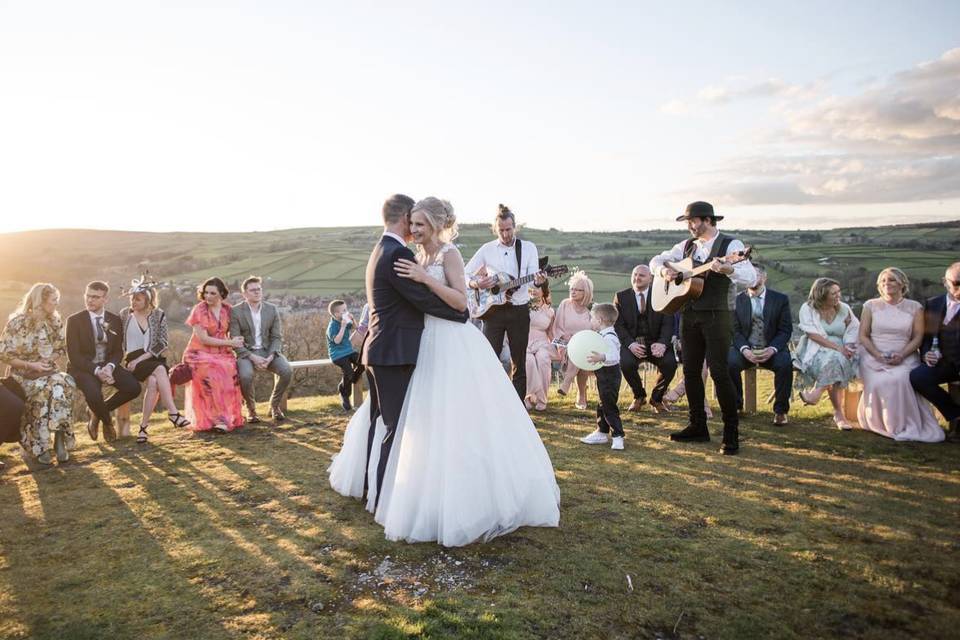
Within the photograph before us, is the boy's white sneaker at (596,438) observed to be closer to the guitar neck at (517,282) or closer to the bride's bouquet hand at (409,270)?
the guitar neck at (517,282)

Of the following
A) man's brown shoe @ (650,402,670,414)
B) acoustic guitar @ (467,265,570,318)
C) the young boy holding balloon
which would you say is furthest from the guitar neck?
man's brown shoe @ (650,402,670,414)

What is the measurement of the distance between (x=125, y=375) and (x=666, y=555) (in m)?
7.57

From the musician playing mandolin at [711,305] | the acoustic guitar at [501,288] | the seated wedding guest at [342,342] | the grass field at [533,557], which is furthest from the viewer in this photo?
the seated wedding guest at [342,342]

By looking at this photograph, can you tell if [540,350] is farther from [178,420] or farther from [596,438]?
[178,420]

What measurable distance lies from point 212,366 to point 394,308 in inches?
203

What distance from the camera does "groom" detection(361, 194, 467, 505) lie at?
14.1ft

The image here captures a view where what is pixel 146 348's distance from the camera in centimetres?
849

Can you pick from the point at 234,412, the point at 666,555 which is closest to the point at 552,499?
the point at 666,555

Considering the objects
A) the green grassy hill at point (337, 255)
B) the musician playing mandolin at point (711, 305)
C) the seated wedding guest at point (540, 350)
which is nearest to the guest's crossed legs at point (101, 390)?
the seated wedding guest at point (540, 350)

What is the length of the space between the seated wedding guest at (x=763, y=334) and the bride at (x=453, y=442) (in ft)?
16.1

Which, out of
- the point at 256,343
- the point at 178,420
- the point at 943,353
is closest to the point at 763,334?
the point at 943,353

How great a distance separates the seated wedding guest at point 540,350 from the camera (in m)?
9.15

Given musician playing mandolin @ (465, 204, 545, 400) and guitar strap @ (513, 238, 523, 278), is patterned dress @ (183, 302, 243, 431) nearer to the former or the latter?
musician playing mandolin @ (465, 204, 545, 400)

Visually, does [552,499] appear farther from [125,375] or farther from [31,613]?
[125,375]
